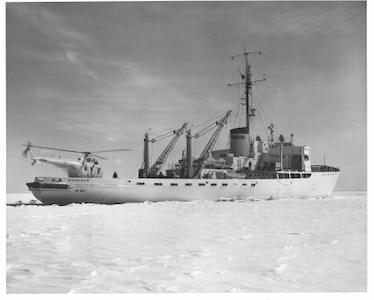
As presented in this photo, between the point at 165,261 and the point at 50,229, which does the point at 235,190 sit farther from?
the point at 165,261

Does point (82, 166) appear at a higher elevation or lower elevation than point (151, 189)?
higher

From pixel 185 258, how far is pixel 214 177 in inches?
615

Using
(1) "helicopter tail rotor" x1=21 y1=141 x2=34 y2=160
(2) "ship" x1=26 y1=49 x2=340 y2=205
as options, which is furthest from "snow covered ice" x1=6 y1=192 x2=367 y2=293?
(2) "ship" x1=26 y1=49 x2=340 y2=205

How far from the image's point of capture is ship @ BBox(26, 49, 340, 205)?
1866cm

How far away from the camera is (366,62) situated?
31.7ft

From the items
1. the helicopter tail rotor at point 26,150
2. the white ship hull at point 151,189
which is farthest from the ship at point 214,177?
the helicopter tail rotor at point 26,150

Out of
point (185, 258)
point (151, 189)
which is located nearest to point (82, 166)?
point (151, 189)

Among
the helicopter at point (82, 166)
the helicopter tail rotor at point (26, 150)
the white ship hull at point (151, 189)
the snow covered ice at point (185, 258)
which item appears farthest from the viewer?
the white ship hull at point (151, 189)

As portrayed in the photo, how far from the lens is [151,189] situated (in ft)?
64.7

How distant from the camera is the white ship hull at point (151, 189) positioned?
61.0 feet

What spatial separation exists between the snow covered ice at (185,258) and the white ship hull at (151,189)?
8.68 meters

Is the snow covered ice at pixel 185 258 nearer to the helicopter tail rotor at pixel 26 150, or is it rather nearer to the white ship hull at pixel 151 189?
the helicopter tail rotor at pixel 26 150

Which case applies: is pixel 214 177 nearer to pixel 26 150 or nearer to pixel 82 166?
pixel 82 166

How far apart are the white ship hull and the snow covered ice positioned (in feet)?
28.5
